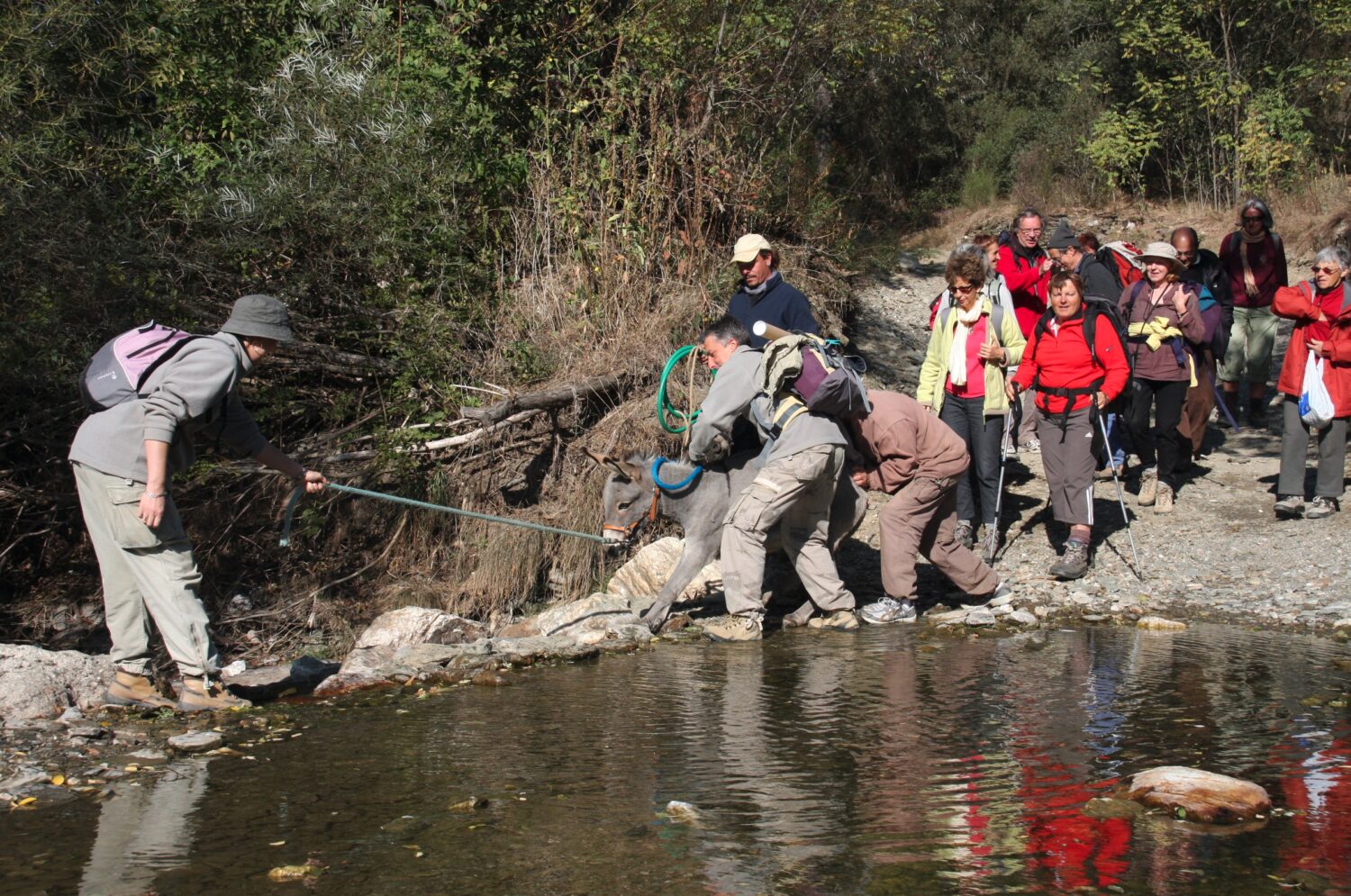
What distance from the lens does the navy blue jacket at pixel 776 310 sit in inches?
352

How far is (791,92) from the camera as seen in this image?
1477 cm

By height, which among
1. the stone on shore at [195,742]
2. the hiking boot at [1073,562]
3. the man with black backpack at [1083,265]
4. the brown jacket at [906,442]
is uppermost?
the man with black backpack at [1083,265]

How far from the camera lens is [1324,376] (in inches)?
389

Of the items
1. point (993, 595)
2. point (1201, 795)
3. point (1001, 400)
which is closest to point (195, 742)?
point (1201, 795)

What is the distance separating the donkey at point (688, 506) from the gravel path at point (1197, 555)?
3.31 ft

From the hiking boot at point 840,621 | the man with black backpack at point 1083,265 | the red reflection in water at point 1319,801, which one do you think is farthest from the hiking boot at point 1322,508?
the red reflection in water at point 1319,801

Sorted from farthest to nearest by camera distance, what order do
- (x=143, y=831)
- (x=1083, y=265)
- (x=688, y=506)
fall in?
1. (x=1083, y=265)
2. (x=688, y=506)
3. (x=143, y=831)

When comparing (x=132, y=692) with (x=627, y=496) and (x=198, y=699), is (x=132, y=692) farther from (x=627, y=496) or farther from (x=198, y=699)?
(x=627, y=496)

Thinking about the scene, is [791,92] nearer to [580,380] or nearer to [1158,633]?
[580,380]

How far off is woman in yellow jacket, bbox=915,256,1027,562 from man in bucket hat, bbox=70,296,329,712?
5172 mm

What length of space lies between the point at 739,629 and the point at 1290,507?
15.9 feet

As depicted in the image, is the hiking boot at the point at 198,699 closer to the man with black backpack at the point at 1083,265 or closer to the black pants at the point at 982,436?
the black pants at the point at 982,436

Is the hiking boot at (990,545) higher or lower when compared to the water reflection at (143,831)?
higher

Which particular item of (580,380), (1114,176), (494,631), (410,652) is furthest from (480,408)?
(1114,176)
